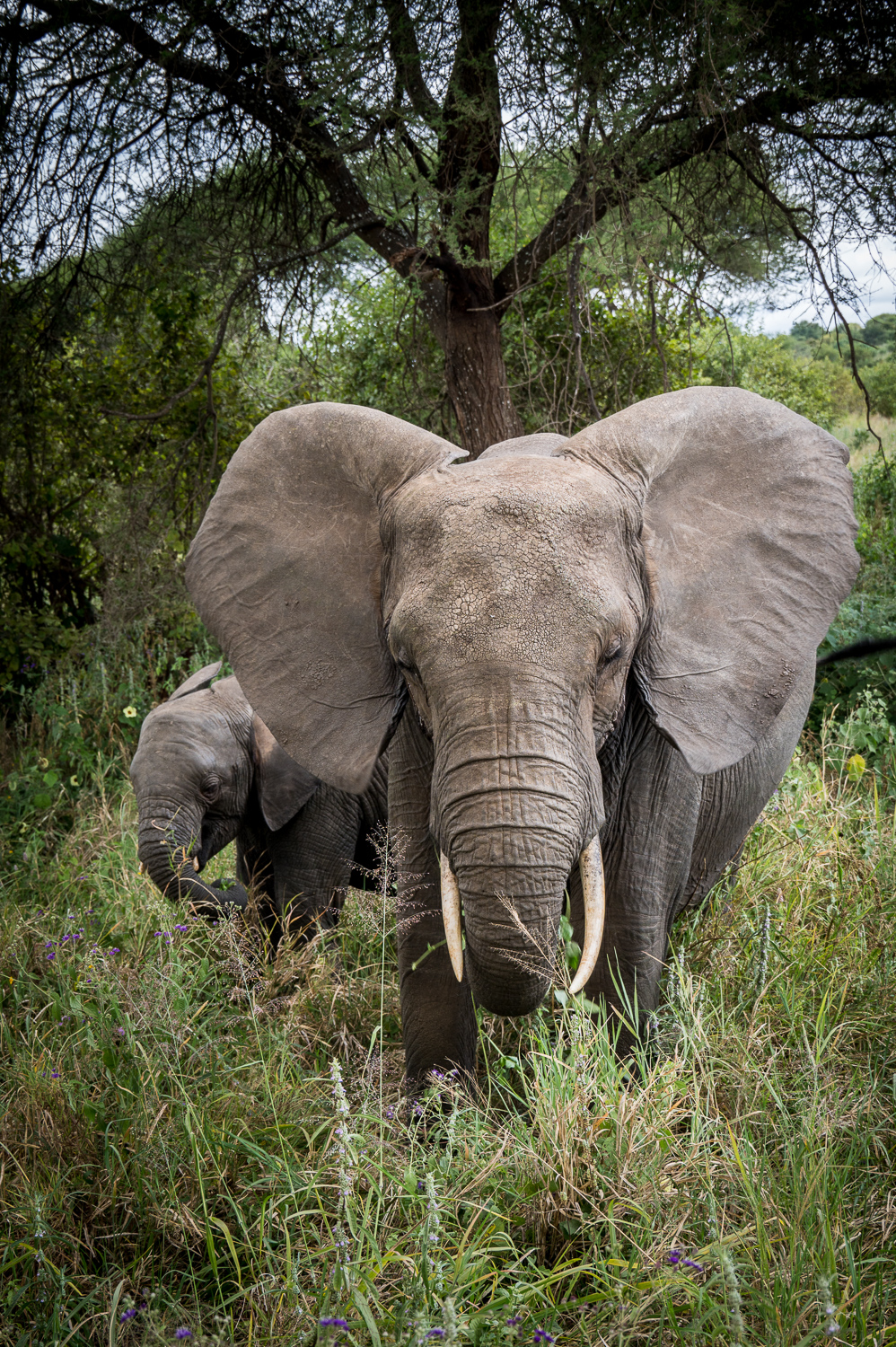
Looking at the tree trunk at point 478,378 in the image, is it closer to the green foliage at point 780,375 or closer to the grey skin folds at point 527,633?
the green foliage at point 780,375

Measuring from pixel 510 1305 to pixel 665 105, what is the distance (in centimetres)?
574

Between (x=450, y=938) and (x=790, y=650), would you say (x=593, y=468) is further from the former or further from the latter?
(x=450, y=938)

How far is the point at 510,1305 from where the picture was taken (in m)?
2.23

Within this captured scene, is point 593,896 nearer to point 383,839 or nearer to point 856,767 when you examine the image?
point 383,839

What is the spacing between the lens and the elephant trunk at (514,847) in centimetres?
246

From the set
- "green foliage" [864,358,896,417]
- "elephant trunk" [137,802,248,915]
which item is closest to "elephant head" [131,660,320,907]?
"elephant trunk" [137,802,248,915]

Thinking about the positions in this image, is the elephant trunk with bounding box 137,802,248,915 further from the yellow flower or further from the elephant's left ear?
the yellow flower

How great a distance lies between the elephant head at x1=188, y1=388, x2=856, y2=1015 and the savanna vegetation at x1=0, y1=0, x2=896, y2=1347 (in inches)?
21.4

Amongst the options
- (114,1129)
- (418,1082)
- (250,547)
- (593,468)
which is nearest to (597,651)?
(593,468)

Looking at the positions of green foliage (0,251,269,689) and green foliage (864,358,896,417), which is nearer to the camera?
green foliage (0,251,269,689)

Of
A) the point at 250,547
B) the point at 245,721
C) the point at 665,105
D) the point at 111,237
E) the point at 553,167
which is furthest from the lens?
the point at 111,237

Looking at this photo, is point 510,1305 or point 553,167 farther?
point 553,167

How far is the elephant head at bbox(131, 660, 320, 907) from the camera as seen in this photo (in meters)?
4.57

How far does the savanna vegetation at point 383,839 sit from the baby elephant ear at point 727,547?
0.85 meters
